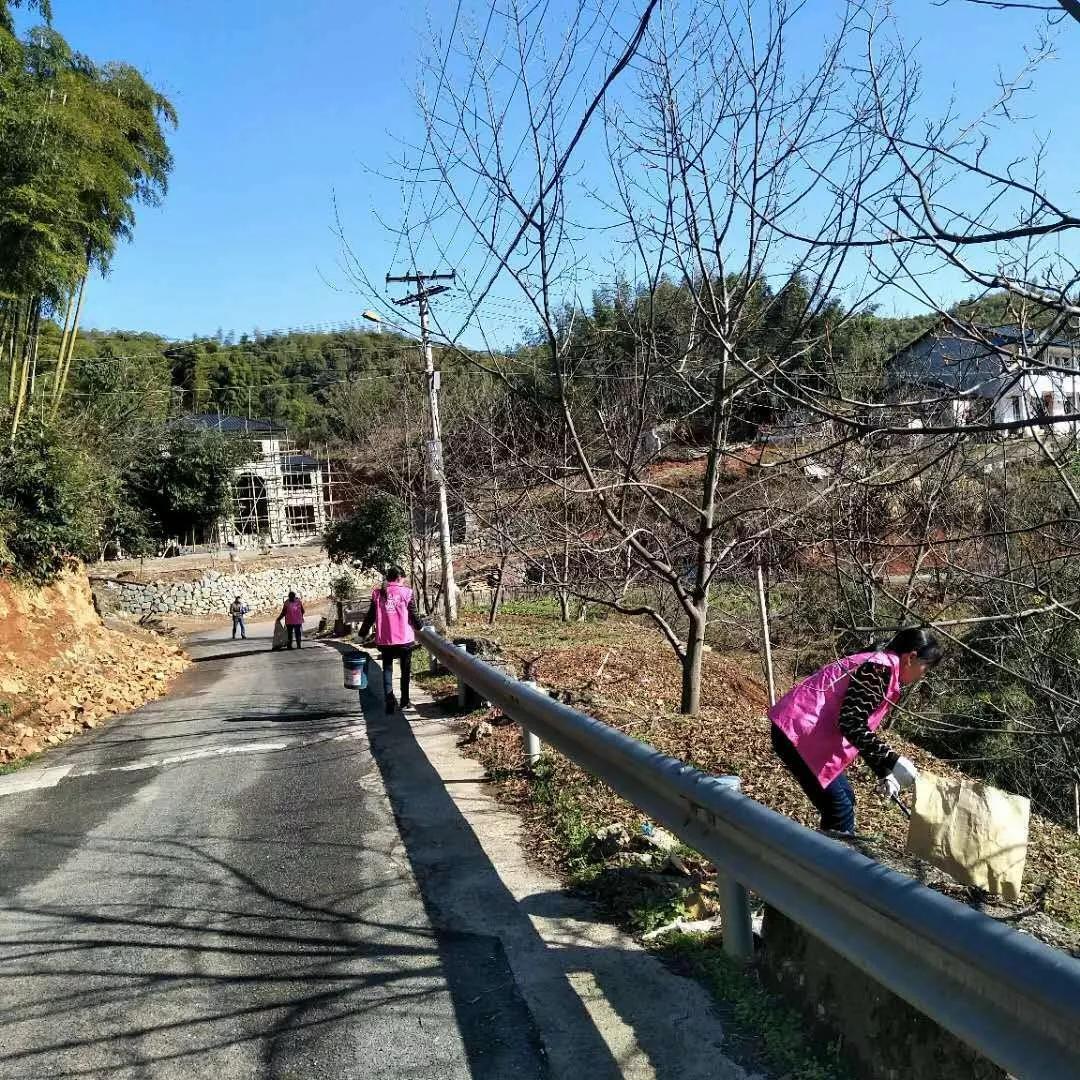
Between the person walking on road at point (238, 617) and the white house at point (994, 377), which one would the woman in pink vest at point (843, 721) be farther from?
the person walking on road at point (238, 617)

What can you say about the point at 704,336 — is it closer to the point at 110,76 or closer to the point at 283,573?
the point at 110,76

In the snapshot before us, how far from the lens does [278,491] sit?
63.2m

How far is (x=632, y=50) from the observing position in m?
5.18

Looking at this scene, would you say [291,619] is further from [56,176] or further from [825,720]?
[825,720]

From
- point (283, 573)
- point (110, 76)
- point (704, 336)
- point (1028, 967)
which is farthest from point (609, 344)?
point (283, 573)

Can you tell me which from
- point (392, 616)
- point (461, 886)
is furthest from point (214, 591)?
point (461, 886)

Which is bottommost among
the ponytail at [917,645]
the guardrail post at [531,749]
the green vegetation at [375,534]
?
the guardrail post at [531,749]

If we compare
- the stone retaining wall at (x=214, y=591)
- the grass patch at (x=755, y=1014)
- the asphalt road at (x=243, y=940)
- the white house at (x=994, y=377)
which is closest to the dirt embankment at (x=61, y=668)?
the asphalt road at (x=243, y=940)

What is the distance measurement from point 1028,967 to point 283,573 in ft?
166

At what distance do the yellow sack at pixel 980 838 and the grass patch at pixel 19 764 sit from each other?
8.29m

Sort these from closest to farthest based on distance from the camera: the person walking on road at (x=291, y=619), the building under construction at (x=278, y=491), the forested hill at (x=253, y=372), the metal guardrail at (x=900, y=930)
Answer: the metal guardrail at (x=900, y=930), the person walking on road at (x=291, y=619), the forested hill at (x=253, y=372), the building under construction at (x=278, y=491)

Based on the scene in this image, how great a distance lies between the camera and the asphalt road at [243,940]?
3.03 meters

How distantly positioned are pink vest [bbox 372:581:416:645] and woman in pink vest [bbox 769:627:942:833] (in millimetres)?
5922

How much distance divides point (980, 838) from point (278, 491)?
62.9m
